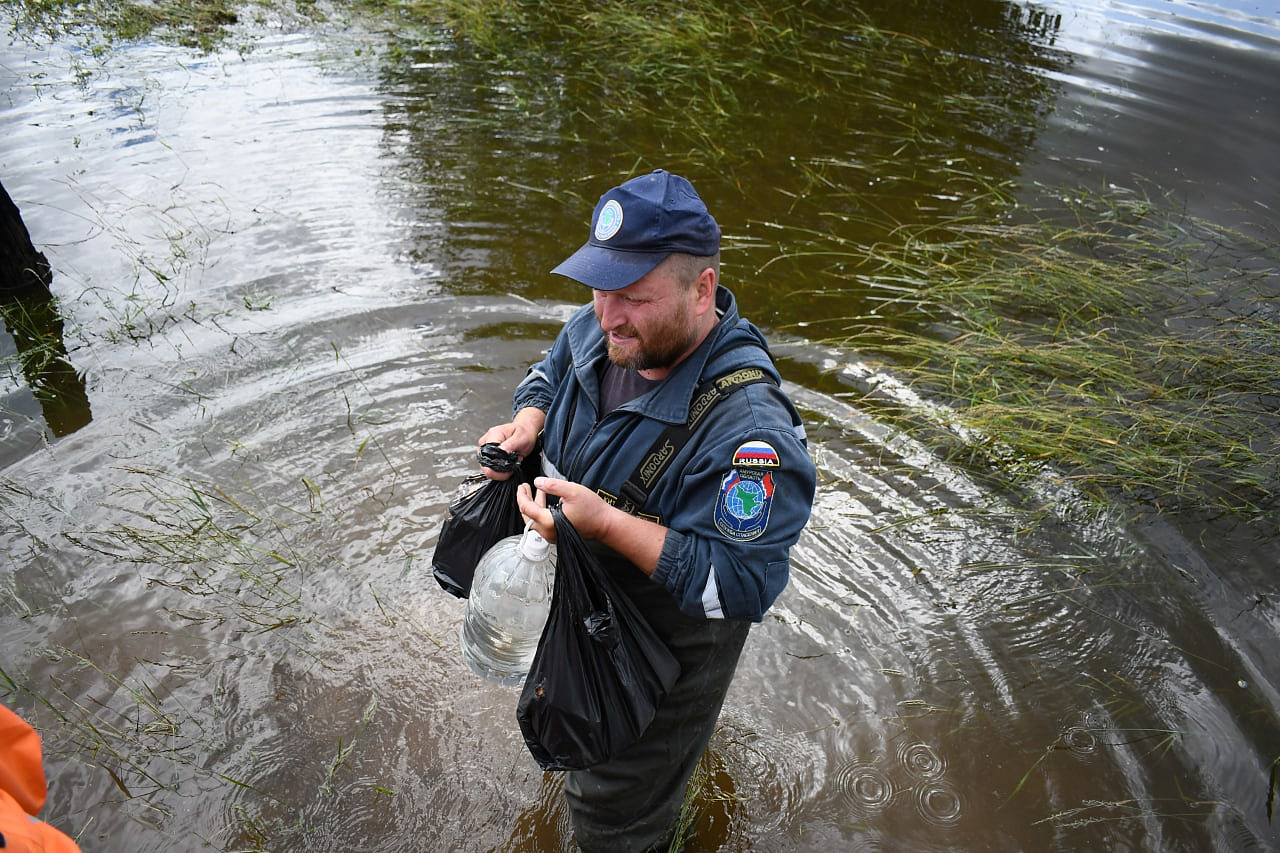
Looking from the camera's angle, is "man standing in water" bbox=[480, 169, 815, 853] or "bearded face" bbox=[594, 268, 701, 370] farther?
"bearded face" bbox=[594, 268, 701, 370]

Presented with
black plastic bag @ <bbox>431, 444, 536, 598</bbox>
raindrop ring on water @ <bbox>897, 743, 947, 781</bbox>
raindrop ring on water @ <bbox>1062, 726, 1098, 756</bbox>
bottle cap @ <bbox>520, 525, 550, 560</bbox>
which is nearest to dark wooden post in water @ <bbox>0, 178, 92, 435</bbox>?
black plastic bag @ <bbox>431, 444, 536, 598</bbox>

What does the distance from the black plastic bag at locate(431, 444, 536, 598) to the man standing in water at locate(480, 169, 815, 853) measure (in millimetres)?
94

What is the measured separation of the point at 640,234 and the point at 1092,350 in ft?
14.5

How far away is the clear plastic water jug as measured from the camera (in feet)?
8.95

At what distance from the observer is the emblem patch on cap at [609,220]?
2.35 metres

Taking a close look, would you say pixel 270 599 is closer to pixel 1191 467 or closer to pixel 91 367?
pixel 91 367

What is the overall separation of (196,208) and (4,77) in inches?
147

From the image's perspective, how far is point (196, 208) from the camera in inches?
277

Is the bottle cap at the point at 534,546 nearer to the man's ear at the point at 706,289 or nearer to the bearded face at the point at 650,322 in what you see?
the bearded face at the point at 650,322

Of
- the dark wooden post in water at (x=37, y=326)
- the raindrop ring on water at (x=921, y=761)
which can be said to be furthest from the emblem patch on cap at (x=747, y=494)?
the dark wooden post in water at (x=37, y=326)

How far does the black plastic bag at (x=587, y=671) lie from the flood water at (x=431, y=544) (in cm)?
124

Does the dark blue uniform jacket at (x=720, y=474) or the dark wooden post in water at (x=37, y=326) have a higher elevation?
the dark blue uniform jacket at (x=720, y=474)

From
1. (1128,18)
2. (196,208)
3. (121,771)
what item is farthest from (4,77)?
(1128,18)

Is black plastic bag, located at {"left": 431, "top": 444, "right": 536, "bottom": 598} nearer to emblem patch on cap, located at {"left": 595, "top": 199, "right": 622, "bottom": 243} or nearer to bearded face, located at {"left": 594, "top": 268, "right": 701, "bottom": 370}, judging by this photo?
Answer: bearded face, located at {"left": 594, "top": 268, "right": 701, "bottom": 370}
